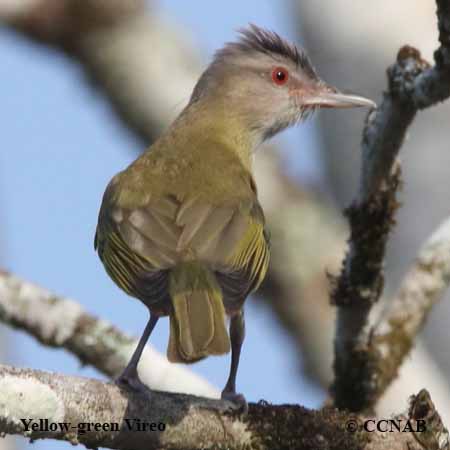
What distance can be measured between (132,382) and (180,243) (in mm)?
617

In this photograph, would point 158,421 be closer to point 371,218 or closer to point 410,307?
point 371,218

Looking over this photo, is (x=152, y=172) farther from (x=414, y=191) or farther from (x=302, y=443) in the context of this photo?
(x=414, y=191)

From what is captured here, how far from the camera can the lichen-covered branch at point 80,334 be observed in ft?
20.1

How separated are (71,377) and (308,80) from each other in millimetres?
3128

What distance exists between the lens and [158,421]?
4586 millimetres

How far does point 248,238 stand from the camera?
5.42m

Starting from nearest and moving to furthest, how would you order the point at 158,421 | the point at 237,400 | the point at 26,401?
the point at 26,401 < the point at 158,421 < the point at 237,400

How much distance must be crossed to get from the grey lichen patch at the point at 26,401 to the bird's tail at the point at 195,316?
1.70ft

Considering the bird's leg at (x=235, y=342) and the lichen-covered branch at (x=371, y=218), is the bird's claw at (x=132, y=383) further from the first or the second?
the lichen-covered branch at (x=371, y=218)

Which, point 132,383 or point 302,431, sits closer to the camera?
point 302,431

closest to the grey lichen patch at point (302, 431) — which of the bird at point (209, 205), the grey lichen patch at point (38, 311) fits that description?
the bird at point (209, 205)

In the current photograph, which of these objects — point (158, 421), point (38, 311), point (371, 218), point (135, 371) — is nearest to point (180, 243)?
point (135, 371)

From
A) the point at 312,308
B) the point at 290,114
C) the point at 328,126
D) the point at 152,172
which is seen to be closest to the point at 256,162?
the point at 328,126

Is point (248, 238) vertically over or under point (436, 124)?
under
